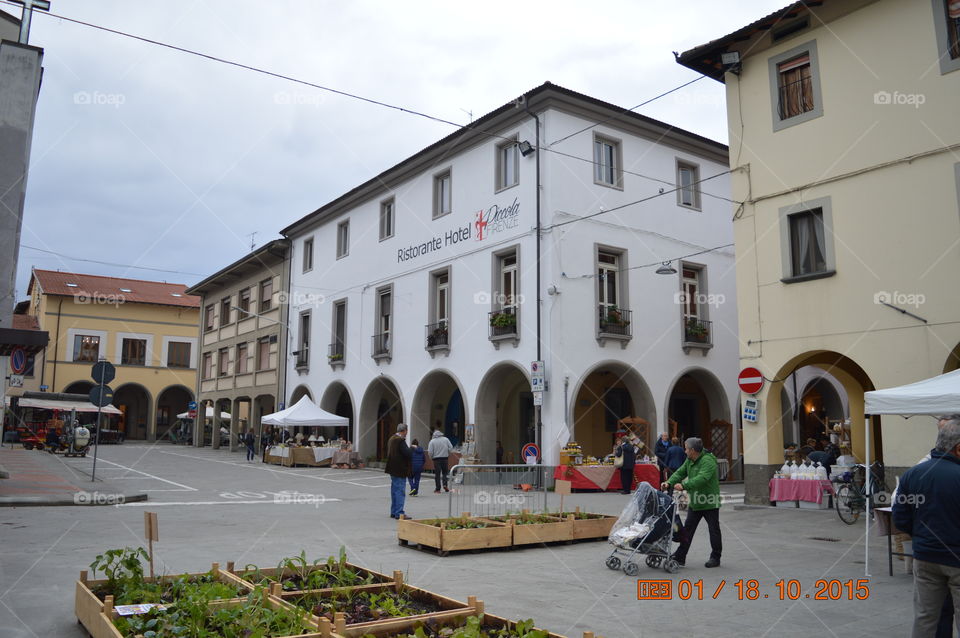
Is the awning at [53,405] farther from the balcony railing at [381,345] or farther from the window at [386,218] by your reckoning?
the window at [386,218]

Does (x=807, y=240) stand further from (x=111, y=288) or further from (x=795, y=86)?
(x=111, y=288)

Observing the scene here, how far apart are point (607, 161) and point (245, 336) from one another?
78.8 feet

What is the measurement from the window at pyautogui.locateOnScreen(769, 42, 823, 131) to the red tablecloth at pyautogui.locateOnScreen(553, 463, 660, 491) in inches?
354

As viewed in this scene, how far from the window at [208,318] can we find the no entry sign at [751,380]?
1446 inches

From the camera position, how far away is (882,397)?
9.19 meters

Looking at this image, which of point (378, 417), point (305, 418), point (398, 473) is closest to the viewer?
point (398, 473)


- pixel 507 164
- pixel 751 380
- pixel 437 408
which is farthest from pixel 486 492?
pixel 437 408

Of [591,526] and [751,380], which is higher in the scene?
[751,380]

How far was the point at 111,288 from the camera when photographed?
58.4 m

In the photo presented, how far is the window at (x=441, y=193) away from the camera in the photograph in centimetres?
2542

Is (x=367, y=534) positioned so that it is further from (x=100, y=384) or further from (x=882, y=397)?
(x=100, y=384)

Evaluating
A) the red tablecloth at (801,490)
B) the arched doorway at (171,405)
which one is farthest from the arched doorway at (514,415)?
the arched doorway at (171,405)

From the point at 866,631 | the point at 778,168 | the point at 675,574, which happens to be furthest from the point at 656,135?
the point at 866,631

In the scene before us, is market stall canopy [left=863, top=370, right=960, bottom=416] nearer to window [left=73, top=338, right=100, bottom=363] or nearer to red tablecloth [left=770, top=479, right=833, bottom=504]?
red tablecloth [left=770, top=479, right=833, bottom=504]
